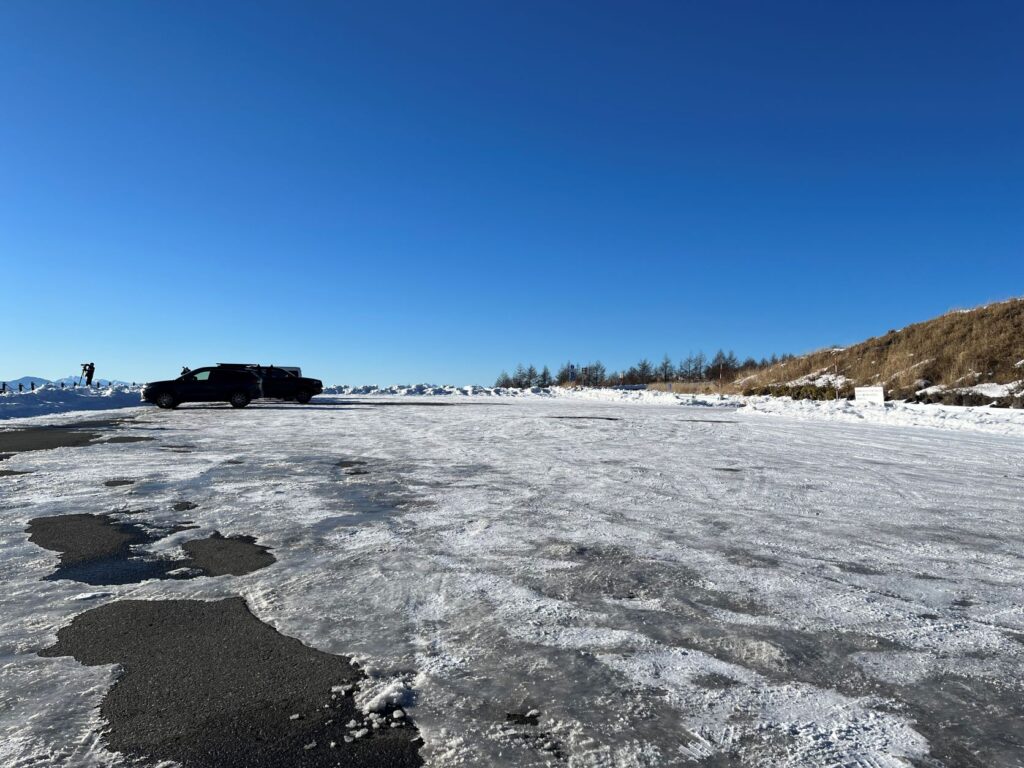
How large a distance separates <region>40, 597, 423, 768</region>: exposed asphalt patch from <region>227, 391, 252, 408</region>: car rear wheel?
21498mm

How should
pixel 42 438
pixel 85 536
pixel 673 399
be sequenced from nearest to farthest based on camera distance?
1. pixel 85 536
2. pixel 42 438
3. pixel 673 399

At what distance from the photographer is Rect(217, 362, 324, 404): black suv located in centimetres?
2570

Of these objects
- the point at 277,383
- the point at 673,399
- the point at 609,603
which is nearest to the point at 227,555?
the point at 609,603

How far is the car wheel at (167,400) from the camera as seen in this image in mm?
23031

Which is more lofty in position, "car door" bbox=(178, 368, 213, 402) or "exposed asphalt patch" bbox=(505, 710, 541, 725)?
"car door" bbox=(178, 368, 213, 402)

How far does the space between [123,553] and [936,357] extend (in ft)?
140

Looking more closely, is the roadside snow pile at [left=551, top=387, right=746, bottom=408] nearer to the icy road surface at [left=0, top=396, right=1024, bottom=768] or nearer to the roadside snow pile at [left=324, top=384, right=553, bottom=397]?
the roadside snow pile at [left=324, top=384, right=553, bottom=397]

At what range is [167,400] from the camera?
23.1m

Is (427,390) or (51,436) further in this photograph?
(427,390)

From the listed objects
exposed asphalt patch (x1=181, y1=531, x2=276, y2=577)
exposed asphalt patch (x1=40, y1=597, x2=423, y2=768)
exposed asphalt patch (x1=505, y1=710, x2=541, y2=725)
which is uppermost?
exposed asphalt patch (x1=181, y1=531, x2=276, y2=577)

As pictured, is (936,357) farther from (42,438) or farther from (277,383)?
(42,438)

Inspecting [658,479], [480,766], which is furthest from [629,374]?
[480,766]

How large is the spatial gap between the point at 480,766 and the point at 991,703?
2.11 metres

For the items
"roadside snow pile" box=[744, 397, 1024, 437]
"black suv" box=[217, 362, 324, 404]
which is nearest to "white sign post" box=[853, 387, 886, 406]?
"roadside snow pile" box=[744, 397, 1024, 437]
